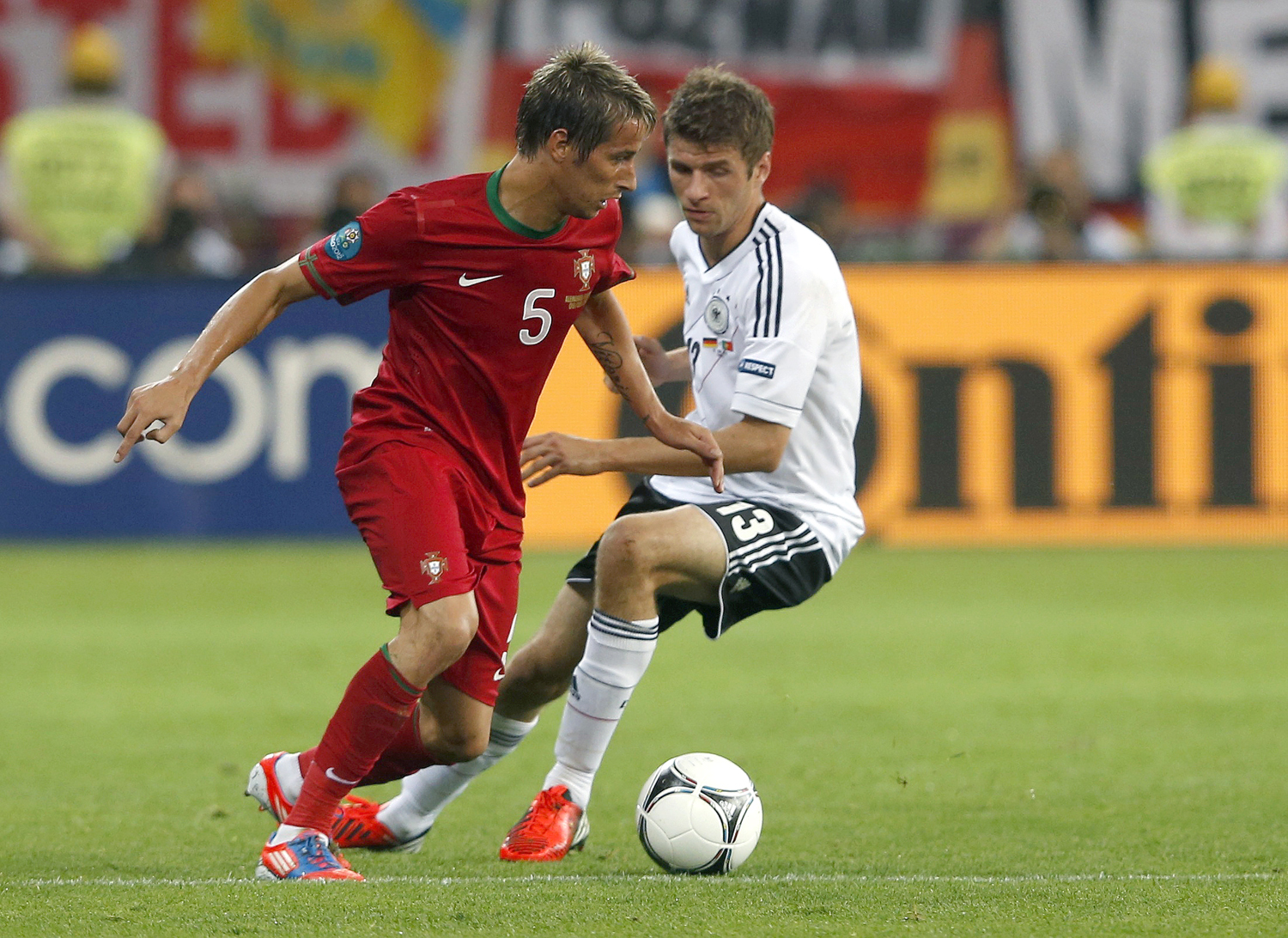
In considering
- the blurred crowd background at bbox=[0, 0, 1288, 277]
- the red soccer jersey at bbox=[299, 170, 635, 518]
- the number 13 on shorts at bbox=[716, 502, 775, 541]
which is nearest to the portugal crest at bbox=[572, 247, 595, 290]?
the red soccer jersey at bbox=[299, 170, 635, 518]

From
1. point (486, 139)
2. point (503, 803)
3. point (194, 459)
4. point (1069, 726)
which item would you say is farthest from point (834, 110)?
point (503, 803)

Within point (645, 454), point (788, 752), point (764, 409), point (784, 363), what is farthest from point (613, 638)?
point (788, 752)

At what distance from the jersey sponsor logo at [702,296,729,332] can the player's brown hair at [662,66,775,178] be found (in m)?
0.37

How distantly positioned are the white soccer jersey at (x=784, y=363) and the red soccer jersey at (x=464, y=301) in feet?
1.69

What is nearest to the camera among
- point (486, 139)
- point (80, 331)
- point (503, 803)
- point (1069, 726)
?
point (503, 803)

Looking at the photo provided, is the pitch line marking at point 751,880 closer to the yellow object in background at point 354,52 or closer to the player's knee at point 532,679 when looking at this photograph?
the player's knee at point 532,679

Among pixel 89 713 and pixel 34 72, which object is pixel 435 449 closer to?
pixel 89 713

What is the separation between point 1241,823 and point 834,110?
562 inches

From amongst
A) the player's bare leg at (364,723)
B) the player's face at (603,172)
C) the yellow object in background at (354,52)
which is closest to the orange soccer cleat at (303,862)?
the player's bare leg at (364,723)

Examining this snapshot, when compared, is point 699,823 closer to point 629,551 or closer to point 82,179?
point 629,551

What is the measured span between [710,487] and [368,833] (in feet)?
4.22

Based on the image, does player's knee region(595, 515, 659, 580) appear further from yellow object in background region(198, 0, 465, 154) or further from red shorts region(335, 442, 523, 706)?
yellow object in background region(198, 0, 465, 154)

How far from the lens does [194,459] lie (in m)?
11.3

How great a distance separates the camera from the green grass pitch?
13.2 feet
